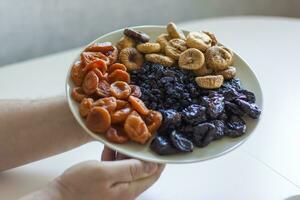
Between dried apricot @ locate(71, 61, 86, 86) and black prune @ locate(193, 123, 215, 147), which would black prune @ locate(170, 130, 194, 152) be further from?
dried apricot @ locate(71, 61, 86, 86)

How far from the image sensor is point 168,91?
63cm

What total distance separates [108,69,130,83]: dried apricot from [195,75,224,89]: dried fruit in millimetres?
97

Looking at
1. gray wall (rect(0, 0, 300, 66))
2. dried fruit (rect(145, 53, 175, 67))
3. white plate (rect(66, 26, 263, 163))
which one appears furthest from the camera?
gray wall (rect(0, 0, 300, 66))

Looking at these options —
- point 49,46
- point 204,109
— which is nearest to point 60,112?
point 204,109

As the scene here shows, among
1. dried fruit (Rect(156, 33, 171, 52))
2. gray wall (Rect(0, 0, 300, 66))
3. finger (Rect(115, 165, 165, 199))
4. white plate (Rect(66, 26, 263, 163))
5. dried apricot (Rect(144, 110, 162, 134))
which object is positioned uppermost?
dried fruit (Rect(156, 33, 171, 52))

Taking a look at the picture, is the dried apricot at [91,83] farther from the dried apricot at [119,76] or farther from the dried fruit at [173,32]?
the dried fruit at [173,32]

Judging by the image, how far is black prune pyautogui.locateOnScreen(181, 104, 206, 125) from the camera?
0.61 meters

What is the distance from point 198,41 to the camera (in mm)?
704

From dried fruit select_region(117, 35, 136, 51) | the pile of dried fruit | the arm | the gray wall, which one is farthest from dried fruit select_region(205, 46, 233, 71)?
the gray wall

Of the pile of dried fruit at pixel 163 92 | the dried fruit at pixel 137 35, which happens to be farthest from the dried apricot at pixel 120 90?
the dried fruit at pixel 137 35

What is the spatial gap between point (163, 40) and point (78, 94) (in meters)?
0.17

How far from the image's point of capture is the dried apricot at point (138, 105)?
612 mm

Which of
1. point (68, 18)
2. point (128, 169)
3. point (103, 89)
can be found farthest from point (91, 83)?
point (68, 18)

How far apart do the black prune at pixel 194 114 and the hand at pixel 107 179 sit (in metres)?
0.07
